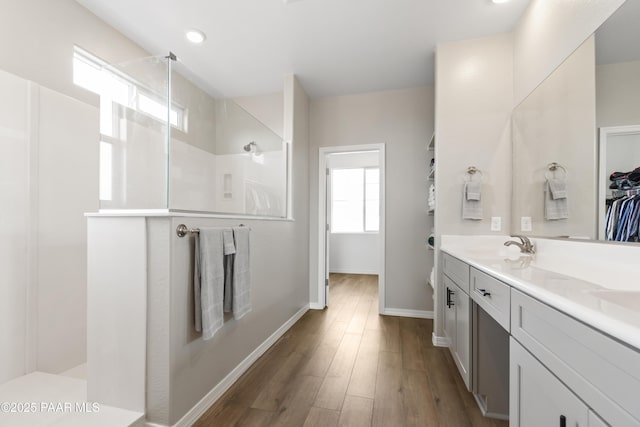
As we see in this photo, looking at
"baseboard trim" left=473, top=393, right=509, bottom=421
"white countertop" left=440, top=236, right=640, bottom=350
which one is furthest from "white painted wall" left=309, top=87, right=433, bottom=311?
"baseboard trim" left=473, top=393, right=509, bottom=421

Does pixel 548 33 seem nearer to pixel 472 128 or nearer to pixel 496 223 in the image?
pixel 472 128

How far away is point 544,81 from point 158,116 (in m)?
2.46

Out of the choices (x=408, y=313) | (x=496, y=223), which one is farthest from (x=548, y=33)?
(x=408, y=313)

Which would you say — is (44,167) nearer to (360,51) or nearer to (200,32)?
(200,32)

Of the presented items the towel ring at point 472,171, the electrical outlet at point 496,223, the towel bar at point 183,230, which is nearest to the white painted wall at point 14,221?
the towel bar at point 183,230

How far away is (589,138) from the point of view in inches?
54.7

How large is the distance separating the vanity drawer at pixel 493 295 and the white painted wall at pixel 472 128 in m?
0.98

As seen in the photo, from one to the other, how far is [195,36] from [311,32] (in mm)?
1045

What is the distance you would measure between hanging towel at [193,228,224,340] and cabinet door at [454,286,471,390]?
4.82 ft

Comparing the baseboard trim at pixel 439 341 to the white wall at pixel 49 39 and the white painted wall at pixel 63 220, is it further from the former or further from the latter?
the white wall at pixel 49 39

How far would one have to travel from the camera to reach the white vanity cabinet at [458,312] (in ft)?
5.51

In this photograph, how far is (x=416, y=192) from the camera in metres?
3.29

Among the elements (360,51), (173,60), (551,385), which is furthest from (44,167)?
(551,385)

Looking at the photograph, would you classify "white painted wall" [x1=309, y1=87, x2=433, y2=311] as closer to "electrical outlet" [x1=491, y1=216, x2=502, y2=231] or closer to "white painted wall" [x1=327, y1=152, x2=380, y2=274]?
"electrical outlet" [x1=491, y1=216, x2=502, y2=231]
